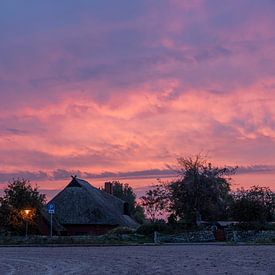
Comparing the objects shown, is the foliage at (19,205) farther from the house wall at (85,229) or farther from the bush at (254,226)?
the bush at (254,226)

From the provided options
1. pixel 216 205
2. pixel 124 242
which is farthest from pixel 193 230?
pixel 216 205

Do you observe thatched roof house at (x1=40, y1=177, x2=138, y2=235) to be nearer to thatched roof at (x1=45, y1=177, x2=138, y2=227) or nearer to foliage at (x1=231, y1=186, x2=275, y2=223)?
thatched roof at (x1=45, y1=177, x2=138, y2=227)

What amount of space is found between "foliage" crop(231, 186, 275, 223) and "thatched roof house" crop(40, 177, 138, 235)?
19.6 m

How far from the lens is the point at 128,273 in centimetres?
1964

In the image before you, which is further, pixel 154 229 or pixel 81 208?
pixel 81 208

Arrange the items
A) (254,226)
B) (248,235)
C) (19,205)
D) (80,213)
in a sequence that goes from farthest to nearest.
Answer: (80,213), (19,205), (254,226), (248,235)

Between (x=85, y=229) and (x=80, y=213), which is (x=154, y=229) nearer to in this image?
(x=85, y=229)

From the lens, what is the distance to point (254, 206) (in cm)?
5953

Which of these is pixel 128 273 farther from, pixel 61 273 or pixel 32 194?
pixel 32 194

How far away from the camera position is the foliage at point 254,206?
59.2m

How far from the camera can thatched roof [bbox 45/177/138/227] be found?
74.9 m

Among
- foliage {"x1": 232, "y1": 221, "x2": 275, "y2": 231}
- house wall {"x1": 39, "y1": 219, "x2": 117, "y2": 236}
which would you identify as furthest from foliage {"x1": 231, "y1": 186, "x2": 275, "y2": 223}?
house wall {"x1": 39, "y1": 219, "x2": 117, "y2": 236}

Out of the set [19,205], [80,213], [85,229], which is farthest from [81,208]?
[19,205]

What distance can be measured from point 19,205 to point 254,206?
981 inches
